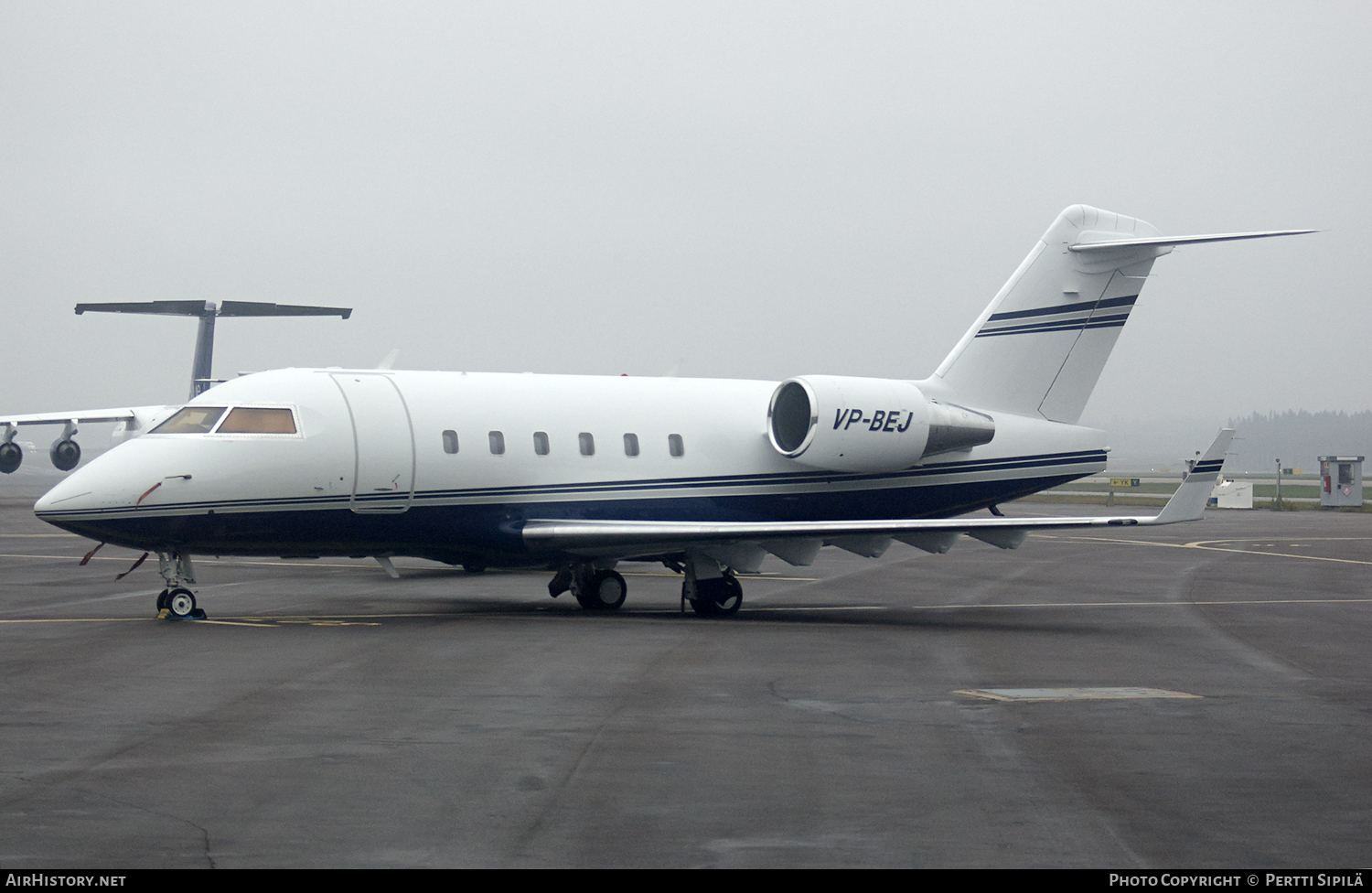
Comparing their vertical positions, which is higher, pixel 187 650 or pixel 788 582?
pixel 187 650

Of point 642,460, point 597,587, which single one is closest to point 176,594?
point 597,587

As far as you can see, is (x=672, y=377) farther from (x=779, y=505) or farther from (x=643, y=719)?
(x=643, y=719)

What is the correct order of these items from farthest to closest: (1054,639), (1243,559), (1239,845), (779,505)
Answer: (1243,559), (779,505), (1054,639), (1239,845)

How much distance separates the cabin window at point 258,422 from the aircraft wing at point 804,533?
345 cm

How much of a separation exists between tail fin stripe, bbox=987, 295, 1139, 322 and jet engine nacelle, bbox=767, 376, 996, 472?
6.36ft

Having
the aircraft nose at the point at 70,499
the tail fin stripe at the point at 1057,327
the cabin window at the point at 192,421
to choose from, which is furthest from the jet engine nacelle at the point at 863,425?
the aircraft nose at the point at 70,499

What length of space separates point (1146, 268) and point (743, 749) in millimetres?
15817

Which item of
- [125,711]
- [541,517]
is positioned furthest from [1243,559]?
[125,711]

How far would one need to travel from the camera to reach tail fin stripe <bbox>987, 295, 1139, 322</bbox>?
73.2 feet

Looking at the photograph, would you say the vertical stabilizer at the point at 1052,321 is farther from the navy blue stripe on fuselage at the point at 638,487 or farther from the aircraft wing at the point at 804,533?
the aircraft wing at the point at 804,533

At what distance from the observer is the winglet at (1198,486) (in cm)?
1728

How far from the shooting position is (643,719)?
10.2 m

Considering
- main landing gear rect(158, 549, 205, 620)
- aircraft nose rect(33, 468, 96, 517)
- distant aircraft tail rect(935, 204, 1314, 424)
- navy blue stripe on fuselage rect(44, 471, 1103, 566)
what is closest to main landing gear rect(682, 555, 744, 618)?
navy blue stripe on fuselage rect(44, 471, 1103, 566)

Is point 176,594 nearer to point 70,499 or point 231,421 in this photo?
point 70,499
